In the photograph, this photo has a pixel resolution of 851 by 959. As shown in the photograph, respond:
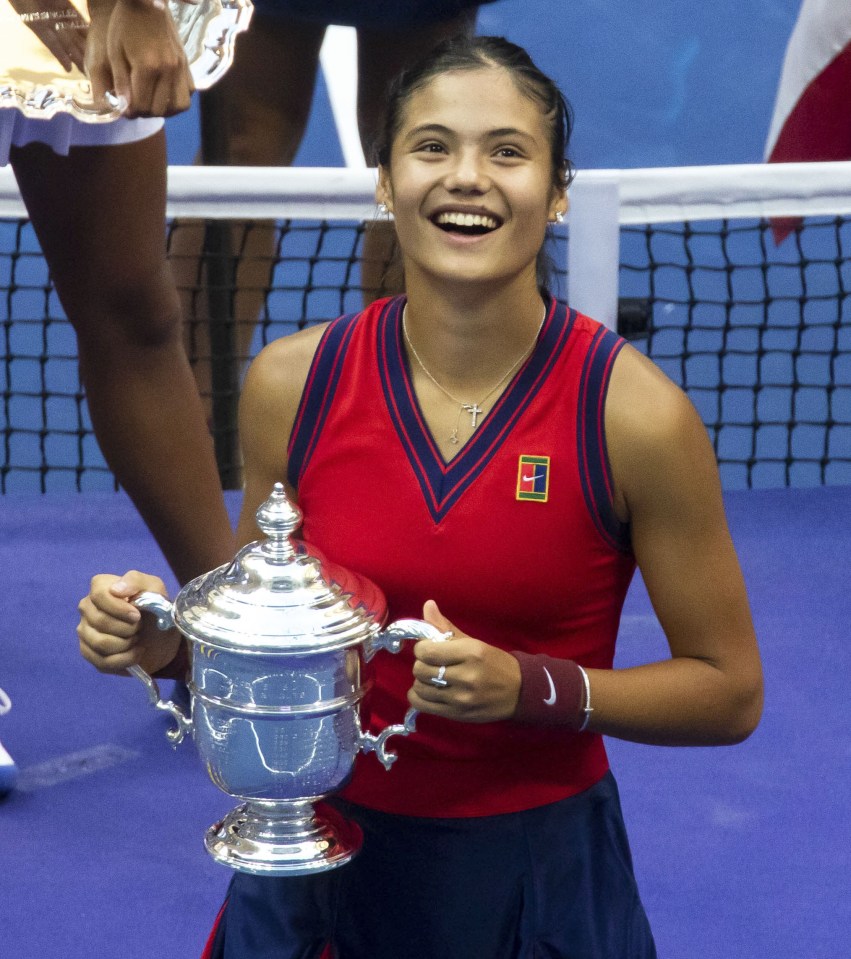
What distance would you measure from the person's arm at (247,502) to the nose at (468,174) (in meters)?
0.23

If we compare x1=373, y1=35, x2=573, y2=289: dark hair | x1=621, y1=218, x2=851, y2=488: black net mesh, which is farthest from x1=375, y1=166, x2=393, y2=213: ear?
x1=621, y1=218, x2=851, y2=488: black net mesh

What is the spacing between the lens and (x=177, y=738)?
5.49ft

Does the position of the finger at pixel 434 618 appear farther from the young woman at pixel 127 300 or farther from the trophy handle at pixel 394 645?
the young woman at pixel 127 300

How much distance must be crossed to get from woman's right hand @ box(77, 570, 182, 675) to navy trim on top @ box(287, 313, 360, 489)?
8.3 inches

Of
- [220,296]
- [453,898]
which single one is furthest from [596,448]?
[220,296]

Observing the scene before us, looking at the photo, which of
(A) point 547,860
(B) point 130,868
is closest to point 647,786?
(B) point 130,868

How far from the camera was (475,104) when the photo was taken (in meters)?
1.73

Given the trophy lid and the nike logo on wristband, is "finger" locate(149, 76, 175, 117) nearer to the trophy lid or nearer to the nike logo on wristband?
the trophy lid

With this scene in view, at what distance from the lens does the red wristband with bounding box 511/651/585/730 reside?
1.57 metres

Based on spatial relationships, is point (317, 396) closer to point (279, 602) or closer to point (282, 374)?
point (282, 374)

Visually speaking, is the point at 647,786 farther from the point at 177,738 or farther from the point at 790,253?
the point at 790,253

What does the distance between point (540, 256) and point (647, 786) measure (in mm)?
1156

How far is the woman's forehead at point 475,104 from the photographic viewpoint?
173 centimetres

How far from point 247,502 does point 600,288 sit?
1.78m
